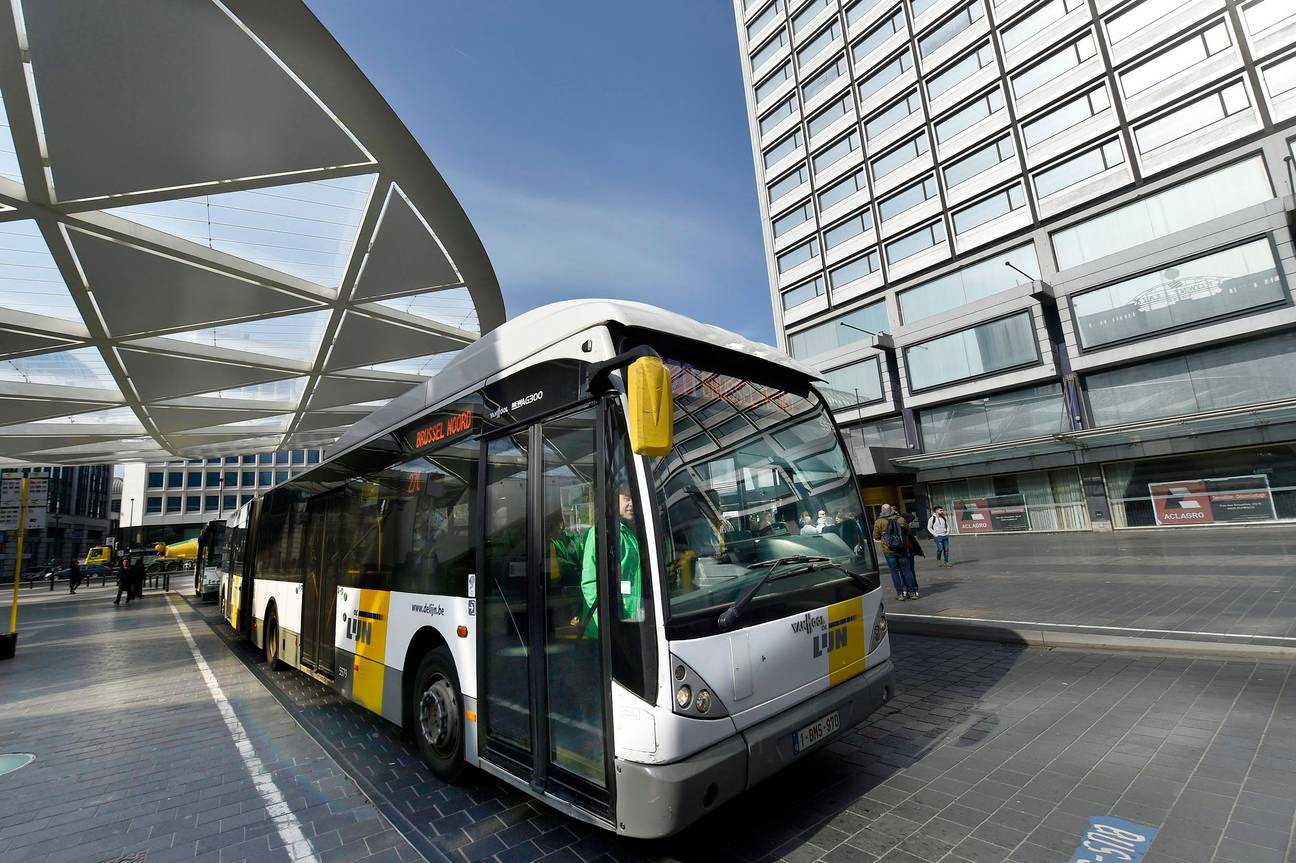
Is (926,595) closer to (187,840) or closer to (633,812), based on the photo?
(633,812)

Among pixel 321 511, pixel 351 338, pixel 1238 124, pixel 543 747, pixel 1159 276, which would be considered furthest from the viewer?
pixel 1159 276

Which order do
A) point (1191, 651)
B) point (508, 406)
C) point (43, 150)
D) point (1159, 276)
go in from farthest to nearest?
point (1159, 276)
point (43, 150)
point (1191, 651)
point (508, 406)

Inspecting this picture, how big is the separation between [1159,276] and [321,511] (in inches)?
1165

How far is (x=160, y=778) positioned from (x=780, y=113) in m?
44.4

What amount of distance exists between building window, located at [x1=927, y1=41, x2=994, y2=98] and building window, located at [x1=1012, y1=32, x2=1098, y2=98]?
206 cm

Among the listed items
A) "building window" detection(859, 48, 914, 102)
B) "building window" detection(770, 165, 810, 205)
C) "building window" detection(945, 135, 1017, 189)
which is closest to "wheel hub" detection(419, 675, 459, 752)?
"building window" detection(945, 135, 1017, 189)

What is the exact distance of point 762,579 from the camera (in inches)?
127

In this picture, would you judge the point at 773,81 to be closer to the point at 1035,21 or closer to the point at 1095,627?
the point at 1035,21

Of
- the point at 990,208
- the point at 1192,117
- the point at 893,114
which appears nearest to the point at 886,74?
the point at 893,114

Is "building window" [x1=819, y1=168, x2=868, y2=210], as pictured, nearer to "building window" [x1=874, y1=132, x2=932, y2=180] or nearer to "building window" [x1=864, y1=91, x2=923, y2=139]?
"building window" [x1=874, y1=132, x2=932, y2=180]

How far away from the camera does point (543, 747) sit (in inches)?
133

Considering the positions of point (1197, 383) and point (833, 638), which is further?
point (1197, 383)

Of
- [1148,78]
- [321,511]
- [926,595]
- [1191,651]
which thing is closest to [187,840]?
[321,511]

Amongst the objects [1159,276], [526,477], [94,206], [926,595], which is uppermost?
[1159,276]
